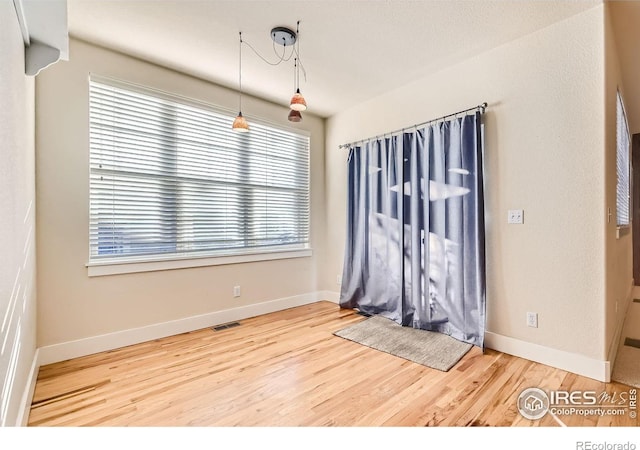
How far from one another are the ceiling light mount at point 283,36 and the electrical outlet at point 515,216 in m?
2.33

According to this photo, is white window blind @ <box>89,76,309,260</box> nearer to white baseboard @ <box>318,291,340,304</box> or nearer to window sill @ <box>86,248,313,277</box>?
window sill @ <box>86,248,313,277</box>

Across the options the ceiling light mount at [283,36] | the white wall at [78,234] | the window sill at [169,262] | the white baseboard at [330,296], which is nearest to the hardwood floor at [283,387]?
the white wall at [78,234]

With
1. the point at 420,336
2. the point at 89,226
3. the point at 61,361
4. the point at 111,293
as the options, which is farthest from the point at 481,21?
the point at 61,361

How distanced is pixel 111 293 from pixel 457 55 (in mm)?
3795

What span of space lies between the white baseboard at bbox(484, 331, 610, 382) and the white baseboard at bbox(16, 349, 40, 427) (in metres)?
3.26

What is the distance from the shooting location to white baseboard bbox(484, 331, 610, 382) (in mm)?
2129

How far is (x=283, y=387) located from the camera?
206cm

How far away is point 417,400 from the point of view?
1896 millimetres

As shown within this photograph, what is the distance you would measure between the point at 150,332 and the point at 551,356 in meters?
3.45

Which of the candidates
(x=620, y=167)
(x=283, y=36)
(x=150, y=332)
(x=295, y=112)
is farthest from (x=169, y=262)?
(x=620, y=167)

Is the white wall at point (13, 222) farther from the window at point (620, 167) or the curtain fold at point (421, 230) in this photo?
the window at point (620, 167)

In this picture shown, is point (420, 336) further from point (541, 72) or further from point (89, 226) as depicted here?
point (89, 226)

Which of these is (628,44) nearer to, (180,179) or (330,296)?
(330,296)
